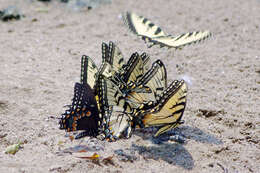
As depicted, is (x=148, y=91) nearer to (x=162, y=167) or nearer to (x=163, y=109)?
(x=163, y=109)

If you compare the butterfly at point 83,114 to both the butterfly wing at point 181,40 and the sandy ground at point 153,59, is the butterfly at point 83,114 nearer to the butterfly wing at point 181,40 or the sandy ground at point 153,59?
the sandy ground at point 153,59

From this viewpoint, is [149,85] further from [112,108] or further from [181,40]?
[181,40]

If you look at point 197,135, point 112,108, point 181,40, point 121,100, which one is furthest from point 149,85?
point 181,40

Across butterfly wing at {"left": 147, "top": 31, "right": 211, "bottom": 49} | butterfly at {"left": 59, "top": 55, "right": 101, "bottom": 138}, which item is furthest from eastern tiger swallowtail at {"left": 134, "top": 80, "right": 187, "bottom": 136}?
butterfly wing at {"left": 147, "top": 31, "right": 211, "bottom": 49}

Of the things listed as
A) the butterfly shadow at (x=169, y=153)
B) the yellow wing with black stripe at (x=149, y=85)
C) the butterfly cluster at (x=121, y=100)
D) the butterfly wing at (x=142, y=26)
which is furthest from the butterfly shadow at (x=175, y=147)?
the butterfly wing at (x=142, y=26)

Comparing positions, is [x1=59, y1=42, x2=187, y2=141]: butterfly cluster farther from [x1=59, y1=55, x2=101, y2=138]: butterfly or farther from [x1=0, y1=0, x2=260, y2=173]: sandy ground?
[x1=0, y1=0, x2=260, y2=173]: sandy ground

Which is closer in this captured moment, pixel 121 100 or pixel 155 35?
pixel 121 100
